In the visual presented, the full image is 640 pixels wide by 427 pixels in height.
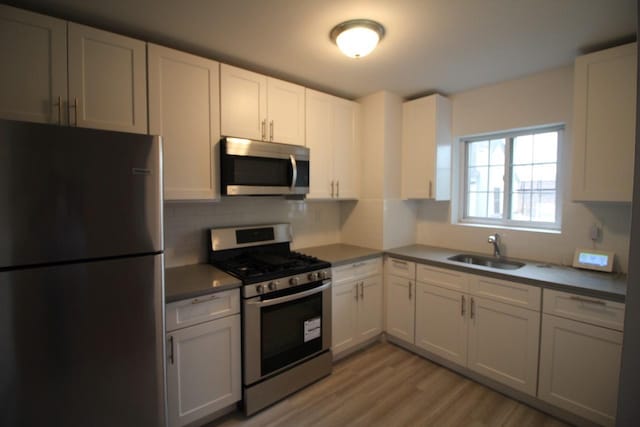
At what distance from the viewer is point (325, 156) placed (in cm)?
284

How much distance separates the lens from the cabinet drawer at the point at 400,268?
2736 millimetres

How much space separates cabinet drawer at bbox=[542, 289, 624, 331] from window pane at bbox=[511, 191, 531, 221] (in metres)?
0.97

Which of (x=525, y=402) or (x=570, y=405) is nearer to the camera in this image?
(x=570, y=405)

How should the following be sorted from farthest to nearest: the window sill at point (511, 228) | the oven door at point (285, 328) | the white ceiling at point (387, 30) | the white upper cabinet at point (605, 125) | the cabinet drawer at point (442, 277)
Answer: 1. the window sill at point (511, 228)
2. the cabinet drawer at point (442, 277)
3. the oven door at point (285, 328)
4. the white upper cabinet at point (605, 125)
5. the white ceiling at point (387, 30)

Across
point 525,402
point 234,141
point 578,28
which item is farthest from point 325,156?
point 525,402

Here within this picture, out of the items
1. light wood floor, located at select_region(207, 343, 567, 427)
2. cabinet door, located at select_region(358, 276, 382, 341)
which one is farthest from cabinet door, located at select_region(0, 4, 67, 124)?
cabinet door, located at select_region(358, 276, 382, 341)

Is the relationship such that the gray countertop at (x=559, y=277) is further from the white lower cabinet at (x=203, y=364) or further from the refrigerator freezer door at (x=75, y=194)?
the refrigerator freezer door at (x=75, y=194)

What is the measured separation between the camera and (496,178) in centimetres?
296

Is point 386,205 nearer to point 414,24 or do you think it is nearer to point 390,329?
point 390,329

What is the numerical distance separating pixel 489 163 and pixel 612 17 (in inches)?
56.6

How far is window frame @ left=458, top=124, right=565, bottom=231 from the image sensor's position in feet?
8.31

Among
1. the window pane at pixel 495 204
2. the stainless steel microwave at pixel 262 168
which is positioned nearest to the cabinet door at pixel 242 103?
the stainless steel microwave at pixel 262 168

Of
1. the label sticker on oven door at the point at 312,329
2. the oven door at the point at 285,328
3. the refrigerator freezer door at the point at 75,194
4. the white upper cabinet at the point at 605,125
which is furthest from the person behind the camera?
the label sticker on oven door at the point at 312,329

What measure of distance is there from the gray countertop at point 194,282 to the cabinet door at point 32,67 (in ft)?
3.50
